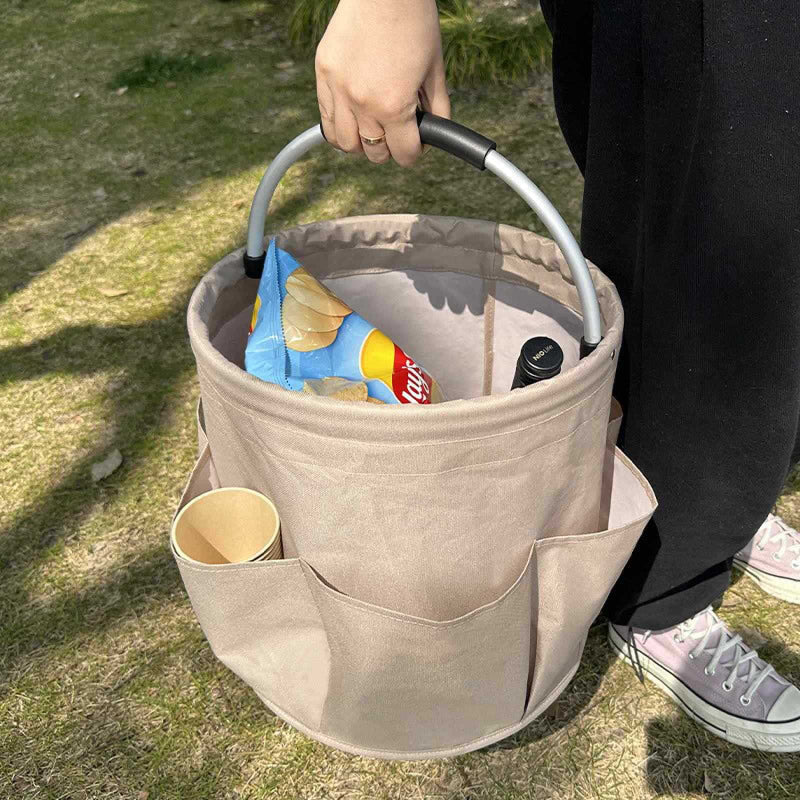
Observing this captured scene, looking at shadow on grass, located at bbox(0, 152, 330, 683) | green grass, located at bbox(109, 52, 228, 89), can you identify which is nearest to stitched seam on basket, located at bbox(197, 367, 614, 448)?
shadow on grass, located at bbox(0, 152, 330, 683)

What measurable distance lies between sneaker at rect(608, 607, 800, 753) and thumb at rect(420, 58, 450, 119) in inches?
39.2

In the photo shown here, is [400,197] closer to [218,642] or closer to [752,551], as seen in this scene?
[752,551]

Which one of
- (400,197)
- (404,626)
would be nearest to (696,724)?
(404,626)

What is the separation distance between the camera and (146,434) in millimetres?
2018

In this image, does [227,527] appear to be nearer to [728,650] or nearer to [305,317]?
[305,317]

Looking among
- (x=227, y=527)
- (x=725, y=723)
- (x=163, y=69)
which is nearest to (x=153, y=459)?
(x=227, y=527)

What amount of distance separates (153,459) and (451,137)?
1240mm

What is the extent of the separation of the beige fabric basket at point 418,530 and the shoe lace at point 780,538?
0.58 meters

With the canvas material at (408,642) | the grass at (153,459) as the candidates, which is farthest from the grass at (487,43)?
the canvas material at (408,642)

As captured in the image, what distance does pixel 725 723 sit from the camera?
1442mm

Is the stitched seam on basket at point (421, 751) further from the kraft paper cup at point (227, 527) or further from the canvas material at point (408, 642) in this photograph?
the kraft paper cup at point (227, 527)

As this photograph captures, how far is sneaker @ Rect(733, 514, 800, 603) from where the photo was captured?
5.42 feet

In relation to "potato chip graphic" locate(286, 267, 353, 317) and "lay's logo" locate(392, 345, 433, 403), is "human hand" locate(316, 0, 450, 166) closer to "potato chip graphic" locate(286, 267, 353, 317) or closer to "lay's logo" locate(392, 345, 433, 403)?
"potato chip graphic" locate(286, 267, 353, 317)

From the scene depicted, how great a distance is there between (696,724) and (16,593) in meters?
1.29
